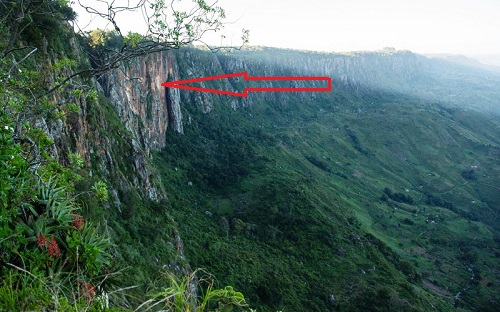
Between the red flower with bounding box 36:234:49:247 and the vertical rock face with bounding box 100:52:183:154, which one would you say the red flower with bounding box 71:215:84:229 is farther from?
the vertical rock face with bounding box 100:52:183:154

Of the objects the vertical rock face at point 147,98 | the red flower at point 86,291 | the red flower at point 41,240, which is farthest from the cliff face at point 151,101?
the red flower at point 86,291

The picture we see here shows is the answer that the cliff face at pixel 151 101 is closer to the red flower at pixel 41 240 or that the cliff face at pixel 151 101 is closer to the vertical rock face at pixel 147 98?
the vertical rock face at pixel 147 98

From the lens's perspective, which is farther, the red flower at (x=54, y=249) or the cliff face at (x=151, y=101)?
the cliff face at (x=151, y=101)

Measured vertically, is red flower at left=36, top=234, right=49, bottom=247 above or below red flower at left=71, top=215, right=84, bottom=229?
above

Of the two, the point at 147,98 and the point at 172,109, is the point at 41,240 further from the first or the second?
the point at 172,109

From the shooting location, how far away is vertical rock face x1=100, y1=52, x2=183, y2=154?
6038 cm

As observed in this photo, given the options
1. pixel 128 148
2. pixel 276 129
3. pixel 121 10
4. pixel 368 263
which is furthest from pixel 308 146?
pixel 121 10

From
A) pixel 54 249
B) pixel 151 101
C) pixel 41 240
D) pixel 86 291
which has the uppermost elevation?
pixel 41 240

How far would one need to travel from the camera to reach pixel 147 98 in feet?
270

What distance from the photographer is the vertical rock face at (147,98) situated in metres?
60.4

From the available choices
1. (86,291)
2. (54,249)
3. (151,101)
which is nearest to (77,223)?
(54,249)

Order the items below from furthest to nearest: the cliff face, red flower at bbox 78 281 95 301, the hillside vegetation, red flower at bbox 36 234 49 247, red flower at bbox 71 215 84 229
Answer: the cliff face, red flower at bbox 71 215 84 229, the hillside vegetation, red flower at bbox 36 234 49 247, red flower at bbox 78 281 95 301

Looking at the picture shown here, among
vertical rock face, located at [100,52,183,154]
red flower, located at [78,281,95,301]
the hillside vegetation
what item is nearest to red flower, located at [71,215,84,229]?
the hillside vegetation

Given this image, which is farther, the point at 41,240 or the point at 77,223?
the point at 77,223
